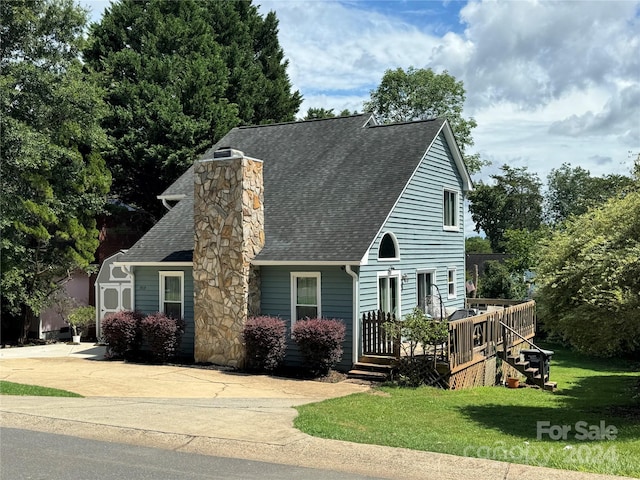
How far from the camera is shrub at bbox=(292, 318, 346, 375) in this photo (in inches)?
592

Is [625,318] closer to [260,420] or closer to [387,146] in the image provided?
[260,420]

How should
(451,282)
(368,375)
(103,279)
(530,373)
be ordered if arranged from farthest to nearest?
(103,279), (451,282), (530,373), (368,375)

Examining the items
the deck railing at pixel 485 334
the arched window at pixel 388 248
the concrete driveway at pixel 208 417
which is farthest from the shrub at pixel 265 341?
the deck railing at pixel 485 334

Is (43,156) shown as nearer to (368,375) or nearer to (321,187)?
(321,187)

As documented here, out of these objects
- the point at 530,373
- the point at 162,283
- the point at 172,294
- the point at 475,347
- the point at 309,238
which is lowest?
the point at 530,373

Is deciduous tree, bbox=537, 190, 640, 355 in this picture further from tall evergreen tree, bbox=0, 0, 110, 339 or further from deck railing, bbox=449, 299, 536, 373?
tall evergreen tree, bbox=0, 0, 110, 339

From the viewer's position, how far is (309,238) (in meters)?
16.7

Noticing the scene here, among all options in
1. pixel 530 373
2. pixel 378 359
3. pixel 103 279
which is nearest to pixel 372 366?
pixel 378 359

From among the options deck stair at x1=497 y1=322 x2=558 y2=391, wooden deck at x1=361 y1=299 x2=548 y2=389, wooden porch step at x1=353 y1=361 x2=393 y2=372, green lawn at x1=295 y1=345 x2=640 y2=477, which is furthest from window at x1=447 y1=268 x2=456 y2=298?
wooden porch step at x1=353 y1=361 x2=393 y2=372

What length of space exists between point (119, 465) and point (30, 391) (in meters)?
6.55

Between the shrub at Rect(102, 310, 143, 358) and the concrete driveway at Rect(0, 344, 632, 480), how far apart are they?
31.2 inches

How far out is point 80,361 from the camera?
18.4 metres

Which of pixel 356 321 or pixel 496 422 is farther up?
pixel 356 321

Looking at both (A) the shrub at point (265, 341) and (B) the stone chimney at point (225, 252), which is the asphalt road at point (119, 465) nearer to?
(A) the shrub at point (265, 341)
